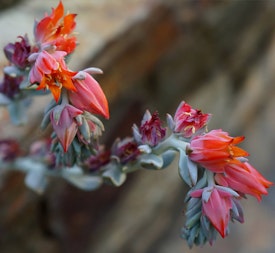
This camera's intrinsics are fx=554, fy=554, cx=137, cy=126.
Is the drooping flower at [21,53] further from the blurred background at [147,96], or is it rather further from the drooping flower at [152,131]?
the blurred background at [147,96]

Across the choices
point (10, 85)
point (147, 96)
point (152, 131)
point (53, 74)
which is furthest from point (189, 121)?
point (147, 96)

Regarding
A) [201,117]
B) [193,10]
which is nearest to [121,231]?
[193,10]

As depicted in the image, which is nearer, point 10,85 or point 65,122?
point 65,122

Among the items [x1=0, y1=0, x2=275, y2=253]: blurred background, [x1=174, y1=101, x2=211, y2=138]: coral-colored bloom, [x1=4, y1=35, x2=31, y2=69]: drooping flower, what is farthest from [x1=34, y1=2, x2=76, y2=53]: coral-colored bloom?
[x1=0, y1=0, x2=275, y2=253]: blurred background

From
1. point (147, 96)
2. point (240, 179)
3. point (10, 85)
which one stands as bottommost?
point (147, 96)

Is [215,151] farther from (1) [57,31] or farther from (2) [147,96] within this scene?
(2) [147,96]

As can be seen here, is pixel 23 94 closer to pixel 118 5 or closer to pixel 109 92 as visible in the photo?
pixel 109 92
